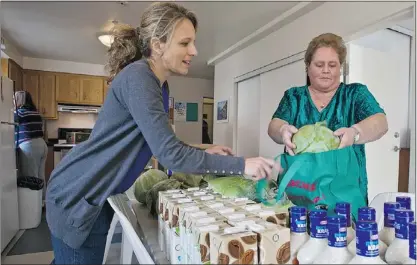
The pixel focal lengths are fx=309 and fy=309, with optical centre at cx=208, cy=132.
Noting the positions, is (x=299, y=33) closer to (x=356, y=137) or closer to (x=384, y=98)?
(x=384, y=98)

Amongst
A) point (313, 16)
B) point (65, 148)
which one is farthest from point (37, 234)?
point (313, 16)

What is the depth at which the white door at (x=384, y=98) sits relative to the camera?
2508 mm

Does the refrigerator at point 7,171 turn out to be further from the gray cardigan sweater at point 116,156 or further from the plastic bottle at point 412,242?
the plastic bottle at point 412,242

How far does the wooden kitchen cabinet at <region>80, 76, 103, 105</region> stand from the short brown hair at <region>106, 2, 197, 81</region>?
4549mm

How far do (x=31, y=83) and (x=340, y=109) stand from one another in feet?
16.2

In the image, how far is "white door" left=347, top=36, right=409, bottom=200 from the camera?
2508 mm

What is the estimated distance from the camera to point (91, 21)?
127 inches

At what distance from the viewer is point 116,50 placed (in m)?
0.92

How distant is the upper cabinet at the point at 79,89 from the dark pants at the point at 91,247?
4.61 m

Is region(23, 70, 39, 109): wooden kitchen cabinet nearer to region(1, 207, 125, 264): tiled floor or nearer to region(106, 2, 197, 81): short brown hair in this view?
region(1, 207, 125, 264): tiled floor

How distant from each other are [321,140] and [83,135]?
4.86 metres

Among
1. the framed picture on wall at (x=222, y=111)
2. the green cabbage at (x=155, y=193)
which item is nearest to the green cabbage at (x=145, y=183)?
the green cabbage at (x=155, y=193)

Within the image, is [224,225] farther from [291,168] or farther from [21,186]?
[21,186]

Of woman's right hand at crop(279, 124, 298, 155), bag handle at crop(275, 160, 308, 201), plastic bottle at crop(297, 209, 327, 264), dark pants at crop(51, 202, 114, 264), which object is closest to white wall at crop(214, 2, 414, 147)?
woman's right hand at crop(279, 124, 298, 155)
